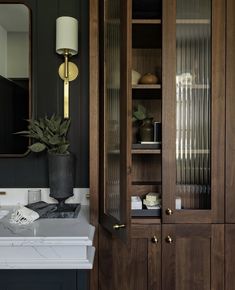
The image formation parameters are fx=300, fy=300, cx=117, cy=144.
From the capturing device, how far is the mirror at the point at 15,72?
188 centimetres

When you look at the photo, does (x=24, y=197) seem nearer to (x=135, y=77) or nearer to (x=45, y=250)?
(x=45, y=250)

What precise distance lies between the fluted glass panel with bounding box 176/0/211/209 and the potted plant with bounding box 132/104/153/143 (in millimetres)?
165

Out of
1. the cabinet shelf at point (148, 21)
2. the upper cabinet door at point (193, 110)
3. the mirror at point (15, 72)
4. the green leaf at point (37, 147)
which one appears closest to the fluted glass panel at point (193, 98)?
the upper cabinet door at point (193, 110)

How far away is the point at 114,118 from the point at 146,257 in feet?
2.34

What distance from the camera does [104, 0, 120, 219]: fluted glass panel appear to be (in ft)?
4.68

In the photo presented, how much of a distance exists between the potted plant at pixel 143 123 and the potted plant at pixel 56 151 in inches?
16.0

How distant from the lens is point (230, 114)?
1501 mm

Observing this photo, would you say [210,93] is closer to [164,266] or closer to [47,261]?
[164,266]

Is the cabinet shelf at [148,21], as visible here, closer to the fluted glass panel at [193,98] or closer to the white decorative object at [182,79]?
the fluted glass panel at [193,98]

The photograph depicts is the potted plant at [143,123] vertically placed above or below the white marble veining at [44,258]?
above

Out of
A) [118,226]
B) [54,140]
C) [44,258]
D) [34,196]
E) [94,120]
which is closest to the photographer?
[44,258]

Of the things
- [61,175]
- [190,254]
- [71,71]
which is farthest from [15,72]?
[190,254]

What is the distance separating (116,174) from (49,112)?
0.72 m

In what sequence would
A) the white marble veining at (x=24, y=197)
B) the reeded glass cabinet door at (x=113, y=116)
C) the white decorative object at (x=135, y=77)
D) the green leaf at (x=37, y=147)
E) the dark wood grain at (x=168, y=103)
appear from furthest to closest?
the white marble veining at (x=24, y=197), the green leaf at (x=37, y=147), the white decorative object at (x=135, y=77), the dark wood grain at (x=168, y=103), the reeded glass cabinet door at (x=113, y=116)
